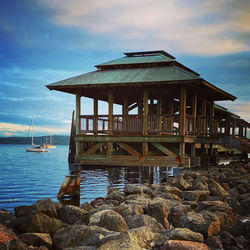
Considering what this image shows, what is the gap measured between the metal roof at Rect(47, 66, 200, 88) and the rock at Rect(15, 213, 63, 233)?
1070 cm

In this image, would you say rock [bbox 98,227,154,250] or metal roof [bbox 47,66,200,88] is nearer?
rock [bbox 98,227,154,250]

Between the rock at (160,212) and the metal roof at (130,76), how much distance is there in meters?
9.44

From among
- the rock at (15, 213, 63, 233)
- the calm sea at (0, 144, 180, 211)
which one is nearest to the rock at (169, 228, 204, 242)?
the rock at (15, 213, 63, 233)

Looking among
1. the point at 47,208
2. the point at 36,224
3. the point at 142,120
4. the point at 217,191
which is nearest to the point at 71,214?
the point at 47,208

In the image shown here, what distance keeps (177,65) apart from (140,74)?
3.43 metres

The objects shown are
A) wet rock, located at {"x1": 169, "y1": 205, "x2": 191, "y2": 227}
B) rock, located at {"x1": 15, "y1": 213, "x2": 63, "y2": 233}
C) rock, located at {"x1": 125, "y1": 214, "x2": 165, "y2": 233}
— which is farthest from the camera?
wet rock, located at {"x1": 169, "y1": 205, "x2": 191, "y2": 227}

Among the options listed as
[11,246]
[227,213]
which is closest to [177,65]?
[227,213]

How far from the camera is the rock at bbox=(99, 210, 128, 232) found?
6957 mm

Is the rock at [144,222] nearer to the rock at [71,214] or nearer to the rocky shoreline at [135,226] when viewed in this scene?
the rocky shoreline at [135,226]

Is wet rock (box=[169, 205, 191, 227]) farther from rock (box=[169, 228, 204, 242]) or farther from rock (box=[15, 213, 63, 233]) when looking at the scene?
rock (box=[15, 213, 63, 233])

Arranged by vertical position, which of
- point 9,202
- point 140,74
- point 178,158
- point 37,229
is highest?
point 140,74

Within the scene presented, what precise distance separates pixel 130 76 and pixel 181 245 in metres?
14.0

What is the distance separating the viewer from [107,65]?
2169 cm

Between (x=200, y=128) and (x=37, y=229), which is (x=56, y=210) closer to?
(x=37, y=229)
